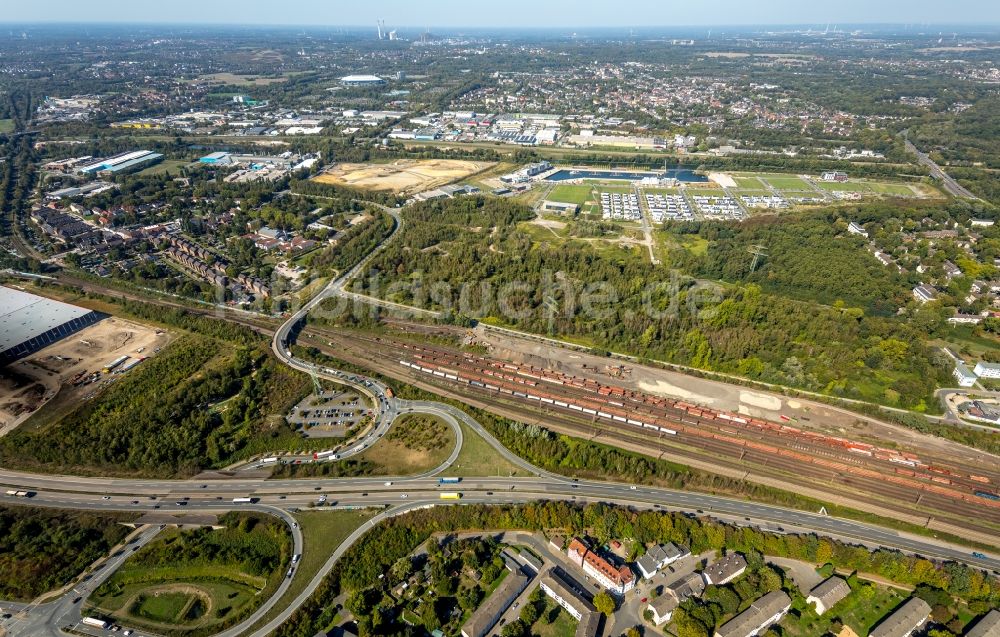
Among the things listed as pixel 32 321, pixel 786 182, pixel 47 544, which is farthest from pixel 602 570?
pixel 786 182

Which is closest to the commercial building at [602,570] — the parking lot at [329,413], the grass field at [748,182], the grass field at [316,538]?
the grass field at [316,538]

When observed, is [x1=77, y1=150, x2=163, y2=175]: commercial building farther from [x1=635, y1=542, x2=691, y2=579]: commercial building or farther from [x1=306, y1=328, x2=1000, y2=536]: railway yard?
[x1=635, y1=542, x2=691, y2=579]: commercial building

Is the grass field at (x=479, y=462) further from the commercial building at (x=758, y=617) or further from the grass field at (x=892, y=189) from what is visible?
the grass field at (x=892, y=189)

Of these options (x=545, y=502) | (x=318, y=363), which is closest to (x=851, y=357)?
(x=545, y=502)

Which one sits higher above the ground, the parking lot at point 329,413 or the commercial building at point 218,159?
the commercial building at point 218,159

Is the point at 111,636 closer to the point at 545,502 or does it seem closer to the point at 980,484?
the point at 545,502

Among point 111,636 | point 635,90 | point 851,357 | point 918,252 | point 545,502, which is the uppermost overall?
point 635,90
